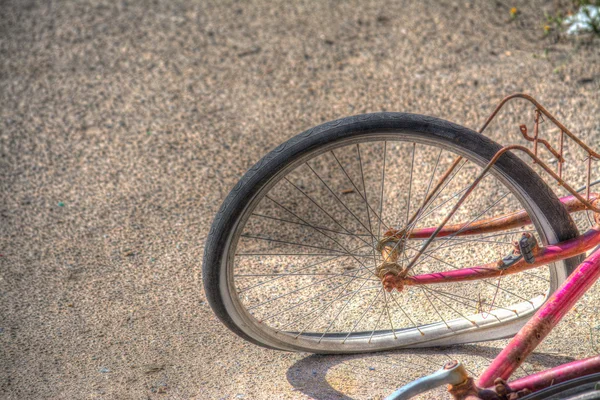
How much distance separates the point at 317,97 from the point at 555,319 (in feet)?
9.10

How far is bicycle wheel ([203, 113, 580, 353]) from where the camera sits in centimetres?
230

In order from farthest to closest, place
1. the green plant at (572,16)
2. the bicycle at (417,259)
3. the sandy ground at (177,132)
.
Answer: the green plant at (572,16) < the sandy ground at (177,132) < the bicycle at (417,259)

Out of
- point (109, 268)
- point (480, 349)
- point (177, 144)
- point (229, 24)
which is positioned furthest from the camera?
point (229, 24)

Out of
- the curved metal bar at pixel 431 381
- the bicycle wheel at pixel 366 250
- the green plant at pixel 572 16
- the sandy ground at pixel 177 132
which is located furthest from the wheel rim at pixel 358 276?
the green plant at pixel 572 16

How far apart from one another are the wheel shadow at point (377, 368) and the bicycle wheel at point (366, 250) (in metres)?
0.05

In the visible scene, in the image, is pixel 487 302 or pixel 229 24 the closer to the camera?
pixel 487 302

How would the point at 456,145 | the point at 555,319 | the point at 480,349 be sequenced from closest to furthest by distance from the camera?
the point at 555,319 < the point at 456,145 < the point at 480,349

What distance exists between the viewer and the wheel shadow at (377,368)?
8.27 ft

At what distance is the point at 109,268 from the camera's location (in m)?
3.30

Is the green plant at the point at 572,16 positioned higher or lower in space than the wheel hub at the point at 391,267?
higher

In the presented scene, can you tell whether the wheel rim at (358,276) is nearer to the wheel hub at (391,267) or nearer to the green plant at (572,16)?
the wheel hub at (391,267)

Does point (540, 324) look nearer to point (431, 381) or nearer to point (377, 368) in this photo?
point (431, 381)

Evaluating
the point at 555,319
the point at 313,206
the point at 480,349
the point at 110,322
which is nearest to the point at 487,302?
the point at 480,349

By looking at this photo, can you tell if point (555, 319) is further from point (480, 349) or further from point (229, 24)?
point (229, 24)
